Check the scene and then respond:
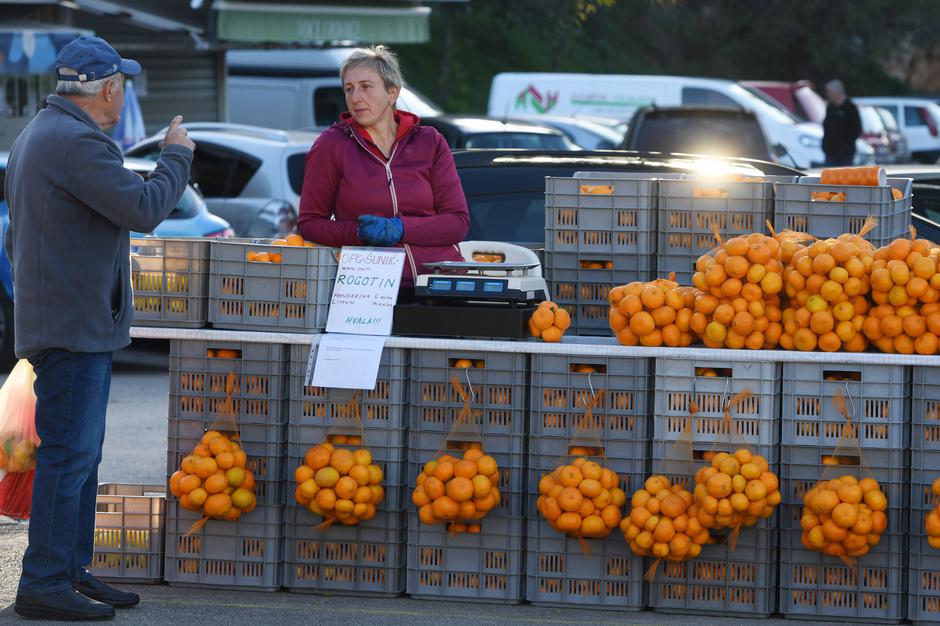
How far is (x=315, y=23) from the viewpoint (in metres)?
22.8

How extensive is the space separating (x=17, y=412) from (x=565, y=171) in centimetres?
347

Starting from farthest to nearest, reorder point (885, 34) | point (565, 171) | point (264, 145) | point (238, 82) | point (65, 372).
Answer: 1. point (885, 34)
2. point (238, 82)
3. point (264, 145)
4. point (565, 171)
5. point (65, 372)

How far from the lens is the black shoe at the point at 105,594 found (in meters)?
5.78

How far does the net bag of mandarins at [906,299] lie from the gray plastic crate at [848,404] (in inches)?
4.3

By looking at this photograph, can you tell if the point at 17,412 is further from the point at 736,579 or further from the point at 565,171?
the point at 565,171

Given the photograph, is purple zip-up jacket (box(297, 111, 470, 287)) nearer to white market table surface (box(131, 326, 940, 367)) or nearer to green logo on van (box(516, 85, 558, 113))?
white market table surface (box(131, 326, 940, 367))

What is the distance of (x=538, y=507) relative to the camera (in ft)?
18.8

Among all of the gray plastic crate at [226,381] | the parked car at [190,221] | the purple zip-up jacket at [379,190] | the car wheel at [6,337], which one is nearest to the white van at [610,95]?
the parked car at [190,221]

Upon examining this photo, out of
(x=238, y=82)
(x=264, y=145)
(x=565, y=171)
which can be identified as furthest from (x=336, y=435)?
(x=238, y=82)

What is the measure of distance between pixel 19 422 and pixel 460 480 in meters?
1.73

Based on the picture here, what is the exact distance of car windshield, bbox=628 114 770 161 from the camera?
640 inches

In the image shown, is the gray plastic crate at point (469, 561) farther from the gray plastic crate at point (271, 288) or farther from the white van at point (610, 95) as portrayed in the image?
the white van at point (610, 95)

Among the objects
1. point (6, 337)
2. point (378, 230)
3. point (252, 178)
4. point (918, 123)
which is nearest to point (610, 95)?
point (918, 123)

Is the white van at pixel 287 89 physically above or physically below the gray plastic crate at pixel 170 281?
above
